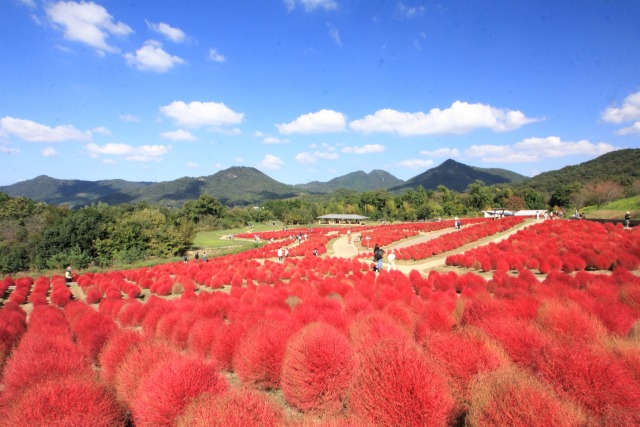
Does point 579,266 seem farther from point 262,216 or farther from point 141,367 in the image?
point 262,216

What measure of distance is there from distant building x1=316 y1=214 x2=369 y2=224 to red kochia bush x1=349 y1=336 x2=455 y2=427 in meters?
95.1

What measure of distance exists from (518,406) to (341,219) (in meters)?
99.9

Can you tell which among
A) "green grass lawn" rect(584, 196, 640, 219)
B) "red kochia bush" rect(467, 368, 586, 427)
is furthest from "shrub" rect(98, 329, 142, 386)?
"green grass lawn" rect(584, 196, 640, 219)

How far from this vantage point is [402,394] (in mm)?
3727

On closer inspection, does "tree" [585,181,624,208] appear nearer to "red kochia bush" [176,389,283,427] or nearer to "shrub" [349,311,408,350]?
"shrub" [349,311,408,350]

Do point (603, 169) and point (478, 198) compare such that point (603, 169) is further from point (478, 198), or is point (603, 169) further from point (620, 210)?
point (620, 210)

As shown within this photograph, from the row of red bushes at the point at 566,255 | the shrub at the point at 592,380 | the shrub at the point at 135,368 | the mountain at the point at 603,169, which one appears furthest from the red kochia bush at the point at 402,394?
the mountain at the point at 603,169

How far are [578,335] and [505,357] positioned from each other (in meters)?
2.25

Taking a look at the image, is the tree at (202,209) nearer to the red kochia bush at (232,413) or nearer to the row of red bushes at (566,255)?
the row of red bushes at (566,255)

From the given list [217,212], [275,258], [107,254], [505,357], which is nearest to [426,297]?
[505,357]

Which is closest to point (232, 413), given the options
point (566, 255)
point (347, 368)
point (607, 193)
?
point (347, 368)

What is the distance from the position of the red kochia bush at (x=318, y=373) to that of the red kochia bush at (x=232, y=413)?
52.0 inches

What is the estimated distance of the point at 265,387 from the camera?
20.5ft

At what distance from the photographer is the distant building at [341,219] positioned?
99.6 meters
